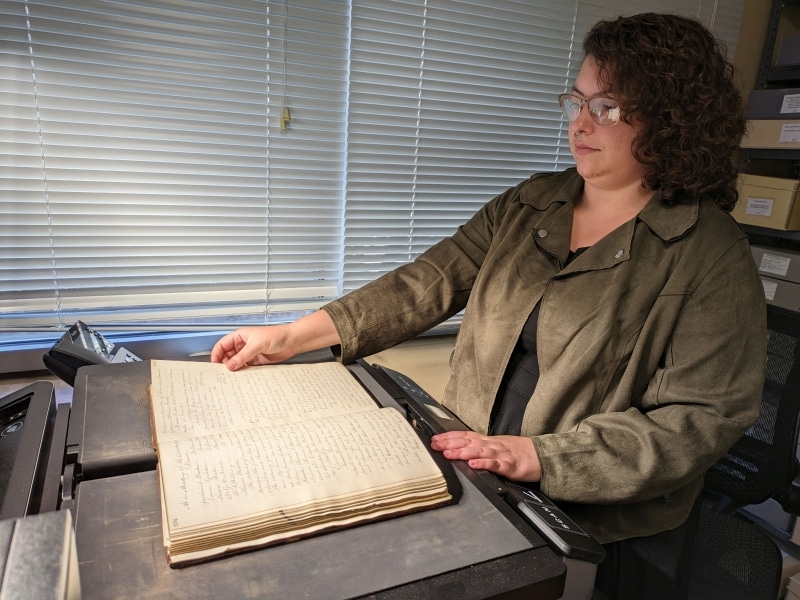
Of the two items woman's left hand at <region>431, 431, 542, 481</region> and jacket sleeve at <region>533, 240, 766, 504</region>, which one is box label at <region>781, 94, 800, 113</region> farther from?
woman's left hand at <region>431, 431, 542, 481</region>

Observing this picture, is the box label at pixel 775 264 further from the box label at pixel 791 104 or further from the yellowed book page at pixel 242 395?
the yellowed book page at pixel 242 395

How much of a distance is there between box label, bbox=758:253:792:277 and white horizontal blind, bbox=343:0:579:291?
0.83m

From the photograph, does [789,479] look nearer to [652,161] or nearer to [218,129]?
[652,161]

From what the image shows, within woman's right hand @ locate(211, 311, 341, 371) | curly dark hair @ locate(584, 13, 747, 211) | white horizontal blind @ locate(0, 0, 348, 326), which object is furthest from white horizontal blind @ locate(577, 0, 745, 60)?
woman's right hand @ locate(211, 311, 341, 371)

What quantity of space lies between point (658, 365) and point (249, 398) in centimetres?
65

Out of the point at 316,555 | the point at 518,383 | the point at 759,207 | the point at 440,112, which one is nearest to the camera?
the point at 316,555

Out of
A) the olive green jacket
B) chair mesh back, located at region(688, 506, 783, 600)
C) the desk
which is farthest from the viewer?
chair mesh back, located at region(688, 506, 783, 600)

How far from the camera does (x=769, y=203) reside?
6.60 ft

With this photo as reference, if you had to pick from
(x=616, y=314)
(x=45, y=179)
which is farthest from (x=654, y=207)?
(x=45, y=179)

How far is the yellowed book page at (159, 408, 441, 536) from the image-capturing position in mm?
583

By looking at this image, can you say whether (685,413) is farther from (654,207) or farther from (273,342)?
(273,342)

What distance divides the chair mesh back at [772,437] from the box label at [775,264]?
68 cm

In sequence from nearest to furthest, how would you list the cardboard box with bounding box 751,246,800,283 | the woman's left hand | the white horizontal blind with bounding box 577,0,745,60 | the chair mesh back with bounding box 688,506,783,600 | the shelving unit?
the woman's left hand < the chair mesh back with bounding box 688,506,783,600 < the white horizontal blind with bounding box 577,0,745,60 < the cardboard box with bounding box 751,246,800,283 < the shelving unit

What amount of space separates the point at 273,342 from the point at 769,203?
6.03ft
